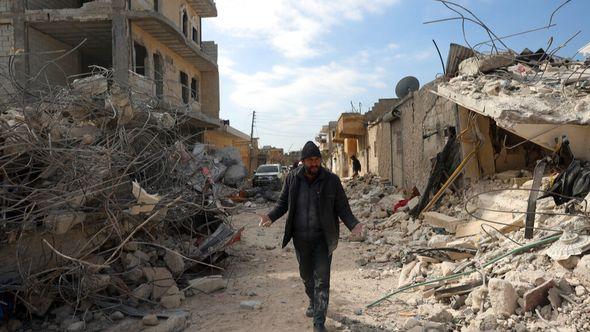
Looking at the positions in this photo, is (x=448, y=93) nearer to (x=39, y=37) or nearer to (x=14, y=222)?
(x=14, y=222)

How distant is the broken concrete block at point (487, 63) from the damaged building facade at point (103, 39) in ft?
23.5

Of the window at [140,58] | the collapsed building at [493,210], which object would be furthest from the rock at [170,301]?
the window at [140,58]

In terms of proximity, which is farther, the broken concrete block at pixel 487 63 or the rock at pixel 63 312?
the broken concrete block at pixel 487 63

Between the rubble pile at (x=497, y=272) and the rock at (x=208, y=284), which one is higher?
the rubble pile at (x=497, y=272)

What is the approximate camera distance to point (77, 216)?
438 cm

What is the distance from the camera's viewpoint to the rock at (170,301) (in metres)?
4.80

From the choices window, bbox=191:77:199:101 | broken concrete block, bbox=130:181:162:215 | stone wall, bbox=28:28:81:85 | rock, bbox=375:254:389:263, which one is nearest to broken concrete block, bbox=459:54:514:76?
rock, bbox=375:254:389:263

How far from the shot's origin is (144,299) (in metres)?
4.48

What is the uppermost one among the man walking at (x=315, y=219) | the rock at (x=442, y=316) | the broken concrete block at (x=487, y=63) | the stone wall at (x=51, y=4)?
the stone wall at (x=51, y=4)

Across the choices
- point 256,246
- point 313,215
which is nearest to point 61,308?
point 313,215

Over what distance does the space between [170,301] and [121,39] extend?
37.6 ft

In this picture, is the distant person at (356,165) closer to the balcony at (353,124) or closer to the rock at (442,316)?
the balcony at (353,124)

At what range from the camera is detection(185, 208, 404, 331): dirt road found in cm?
421

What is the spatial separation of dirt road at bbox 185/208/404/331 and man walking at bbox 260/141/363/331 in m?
0.43
